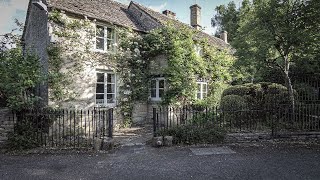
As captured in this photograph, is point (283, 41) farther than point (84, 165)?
Yes

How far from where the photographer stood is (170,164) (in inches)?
283

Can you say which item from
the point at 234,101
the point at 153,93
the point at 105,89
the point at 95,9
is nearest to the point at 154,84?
the point at 153,93

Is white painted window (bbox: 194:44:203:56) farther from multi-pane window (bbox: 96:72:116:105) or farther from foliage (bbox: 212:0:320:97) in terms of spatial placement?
multi-pane window (bbox: 96:72:116:105)

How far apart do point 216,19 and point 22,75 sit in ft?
140

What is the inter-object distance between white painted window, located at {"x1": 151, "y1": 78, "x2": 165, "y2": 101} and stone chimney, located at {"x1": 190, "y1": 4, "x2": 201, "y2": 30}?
1025 cm

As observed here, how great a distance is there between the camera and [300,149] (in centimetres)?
864

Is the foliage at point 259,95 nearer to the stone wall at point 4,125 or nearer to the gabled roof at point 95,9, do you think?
the gabled roof at point 95,9

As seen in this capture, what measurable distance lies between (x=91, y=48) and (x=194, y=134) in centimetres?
730

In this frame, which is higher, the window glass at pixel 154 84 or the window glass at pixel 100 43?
the window glass at pixel 100 43

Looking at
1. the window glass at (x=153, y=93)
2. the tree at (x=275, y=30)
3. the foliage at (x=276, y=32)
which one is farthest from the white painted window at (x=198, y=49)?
the tree at (x=275, y=30)

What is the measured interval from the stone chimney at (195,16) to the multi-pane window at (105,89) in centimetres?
1260

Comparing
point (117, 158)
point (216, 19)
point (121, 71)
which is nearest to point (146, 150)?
point (117, 158)

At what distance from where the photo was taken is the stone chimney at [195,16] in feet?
78.8

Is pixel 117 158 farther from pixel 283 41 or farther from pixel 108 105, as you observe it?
pixel 283 41
